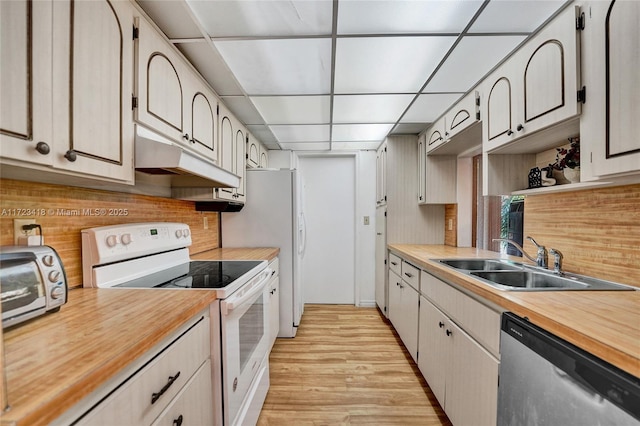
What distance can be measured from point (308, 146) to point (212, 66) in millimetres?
1968

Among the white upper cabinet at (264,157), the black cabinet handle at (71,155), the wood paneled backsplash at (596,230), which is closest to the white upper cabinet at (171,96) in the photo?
the black cabinet handle at (71,155)

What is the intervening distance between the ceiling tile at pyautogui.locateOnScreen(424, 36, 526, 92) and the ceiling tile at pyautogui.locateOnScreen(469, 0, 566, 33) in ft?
0.23

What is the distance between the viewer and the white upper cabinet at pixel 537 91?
1.21m

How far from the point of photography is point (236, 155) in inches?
99.9

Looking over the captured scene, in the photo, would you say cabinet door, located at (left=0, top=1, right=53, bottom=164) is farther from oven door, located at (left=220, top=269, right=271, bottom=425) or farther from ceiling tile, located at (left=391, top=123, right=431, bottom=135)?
ceiling tile, located at (left=391, top=123, right=431, bottom=135)

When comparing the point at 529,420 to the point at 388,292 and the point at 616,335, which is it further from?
the point at 388,292

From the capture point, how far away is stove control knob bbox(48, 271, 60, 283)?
88 cm

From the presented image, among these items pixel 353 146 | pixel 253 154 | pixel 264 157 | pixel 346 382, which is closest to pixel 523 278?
pixel 346 382

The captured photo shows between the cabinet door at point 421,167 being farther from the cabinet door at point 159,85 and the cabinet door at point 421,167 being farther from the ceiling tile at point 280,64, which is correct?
the cabinet door at point 159,85

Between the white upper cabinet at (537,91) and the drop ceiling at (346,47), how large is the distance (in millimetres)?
83

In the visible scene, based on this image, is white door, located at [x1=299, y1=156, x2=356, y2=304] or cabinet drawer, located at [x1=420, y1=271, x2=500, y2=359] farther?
white door, located at [x1=299, y1=156, x2=356, y2=304]

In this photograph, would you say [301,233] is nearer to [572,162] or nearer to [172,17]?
[172,17]

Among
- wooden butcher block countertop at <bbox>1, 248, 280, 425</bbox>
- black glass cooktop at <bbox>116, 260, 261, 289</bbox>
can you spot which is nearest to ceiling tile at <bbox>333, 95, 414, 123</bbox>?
black glass cooktop at <bbox>116, 260, 261, 289</bbox>

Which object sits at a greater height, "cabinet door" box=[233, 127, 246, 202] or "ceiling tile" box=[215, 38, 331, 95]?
"ceiling tile" box=[215, 38, 331, 95]
